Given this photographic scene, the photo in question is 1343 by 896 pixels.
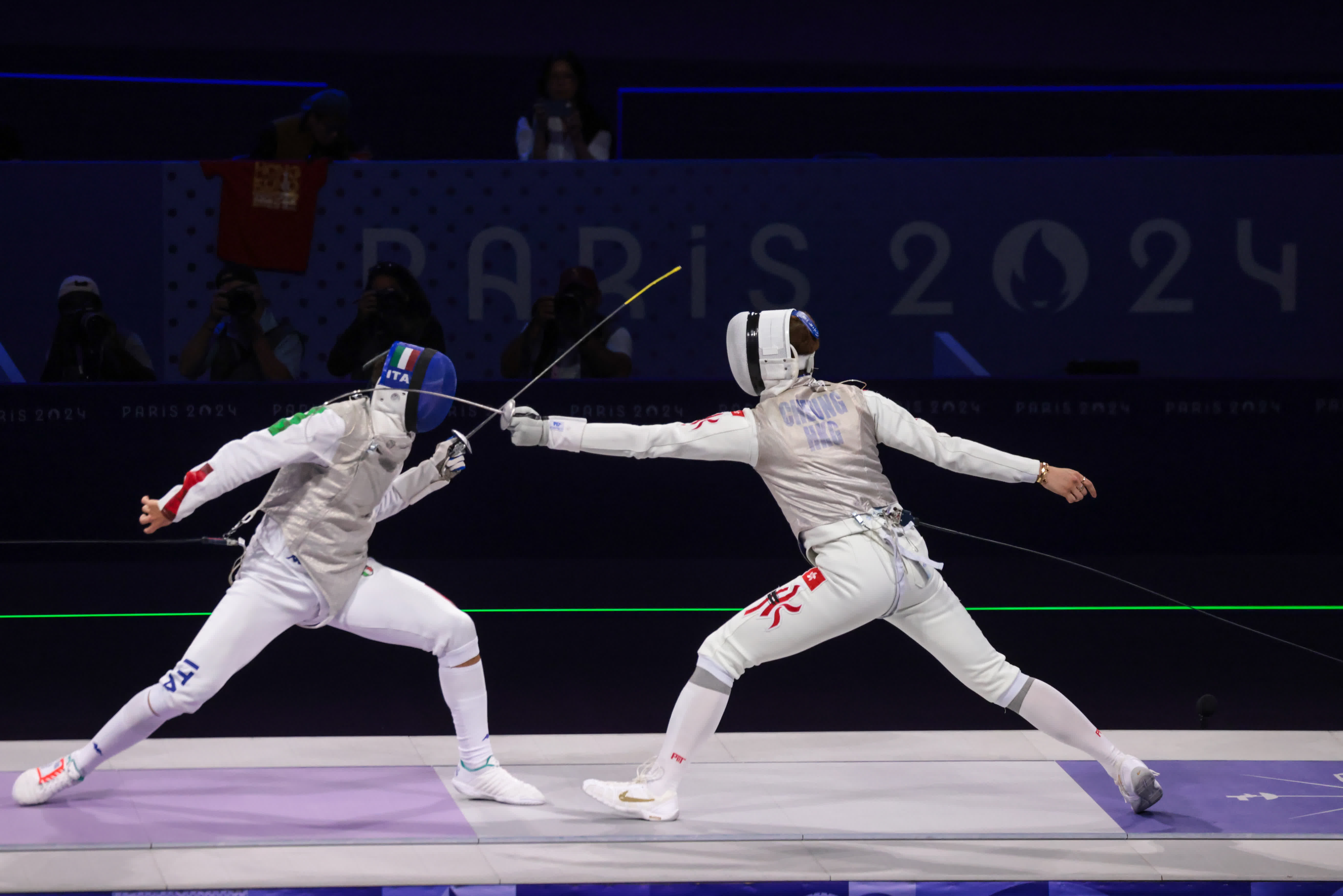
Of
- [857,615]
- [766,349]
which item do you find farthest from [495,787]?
[766,349]

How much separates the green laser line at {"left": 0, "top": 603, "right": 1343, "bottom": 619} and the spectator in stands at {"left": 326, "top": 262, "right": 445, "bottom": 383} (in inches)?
41.3

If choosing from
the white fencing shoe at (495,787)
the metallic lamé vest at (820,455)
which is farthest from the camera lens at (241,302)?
the metallic lamé vest at (820,455)

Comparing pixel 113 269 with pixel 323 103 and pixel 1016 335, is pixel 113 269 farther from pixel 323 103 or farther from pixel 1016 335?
pixel 1016 335

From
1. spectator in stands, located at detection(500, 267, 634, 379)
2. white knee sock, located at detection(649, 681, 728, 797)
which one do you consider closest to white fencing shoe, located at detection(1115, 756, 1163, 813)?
white knee sock, located at detection(649, 681, 728, 797)

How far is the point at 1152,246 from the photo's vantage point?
552 cm

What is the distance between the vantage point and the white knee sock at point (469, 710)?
3.10m

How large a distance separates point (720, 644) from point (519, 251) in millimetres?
2847

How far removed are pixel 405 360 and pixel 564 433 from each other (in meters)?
0.40

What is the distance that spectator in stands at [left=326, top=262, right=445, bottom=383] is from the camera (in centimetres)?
526

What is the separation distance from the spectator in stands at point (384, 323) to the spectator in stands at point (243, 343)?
0.61 feet

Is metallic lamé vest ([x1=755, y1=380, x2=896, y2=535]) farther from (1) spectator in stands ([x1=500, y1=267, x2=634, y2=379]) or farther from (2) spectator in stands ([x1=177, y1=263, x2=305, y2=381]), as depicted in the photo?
(2) spectator in stands ([x1=177, y1=263, x2=305, y2=381])

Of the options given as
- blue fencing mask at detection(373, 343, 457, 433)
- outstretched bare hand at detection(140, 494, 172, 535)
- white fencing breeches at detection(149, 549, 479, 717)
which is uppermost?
blue fencing mask at detection(373, 343, 457, 433)

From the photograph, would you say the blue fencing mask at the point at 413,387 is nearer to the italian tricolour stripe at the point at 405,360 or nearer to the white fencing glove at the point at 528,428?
the italian tricolour stripe at the point at 405,360

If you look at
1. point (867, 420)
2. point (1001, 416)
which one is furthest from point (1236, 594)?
point (867, 420)
